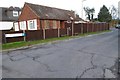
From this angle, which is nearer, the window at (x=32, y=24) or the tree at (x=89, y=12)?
the window at (x=32, y=24)

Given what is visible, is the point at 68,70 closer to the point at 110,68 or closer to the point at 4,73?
the point at 110,68

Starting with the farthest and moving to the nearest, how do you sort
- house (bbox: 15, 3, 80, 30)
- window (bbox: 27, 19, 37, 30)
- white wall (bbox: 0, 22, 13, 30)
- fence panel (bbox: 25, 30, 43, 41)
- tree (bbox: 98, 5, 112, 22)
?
1. tree (bbox: 98, 5, 112, 22)
2. white wall (bbox: 0, 22, 13, 30)
3. window (bbox: 27, 19, 37, 30)
4. house (bbox: 15, 3, 80, 30)
5. fence panel (bbox: 25, 30, 43, 41)

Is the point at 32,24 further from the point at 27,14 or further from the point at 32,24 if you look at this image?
the point at 27,14

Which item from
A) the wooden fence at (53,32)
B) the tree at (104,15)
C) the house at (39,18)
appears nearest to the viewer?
the wooden fence at (53,32)

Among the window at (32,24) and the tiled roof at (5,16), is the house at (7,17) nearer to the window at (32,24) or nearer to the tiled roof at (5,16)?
the tiled roof at (5,16)

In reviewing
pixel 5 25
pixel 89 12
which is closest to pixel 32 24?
pixel 5 25

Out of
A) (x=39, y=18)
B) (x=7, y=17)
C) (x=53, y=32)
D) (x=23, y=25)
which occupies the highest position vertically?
(x=7, y=17)

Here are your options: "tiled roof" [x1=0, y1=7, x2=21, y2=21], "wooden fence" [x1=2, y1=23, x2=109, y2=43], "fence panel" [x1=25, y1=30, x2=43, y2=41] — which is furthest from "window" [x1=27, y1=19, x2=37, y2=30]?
"tiled roof" [x1=0, y1=7, x2=21, y2=21]

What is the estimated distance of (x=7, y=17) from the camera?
4134 centimetres

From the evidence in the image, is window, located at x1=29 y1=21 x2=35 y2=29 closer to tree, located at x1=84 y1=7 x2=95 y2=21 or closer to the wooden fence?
the wooden fence

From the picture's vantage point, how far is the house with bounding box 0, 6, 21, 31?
131 ft

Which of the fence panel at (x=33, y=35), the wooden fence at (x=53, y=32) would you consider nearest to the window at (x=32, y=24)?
the wooden fence at (x=53, y=32)

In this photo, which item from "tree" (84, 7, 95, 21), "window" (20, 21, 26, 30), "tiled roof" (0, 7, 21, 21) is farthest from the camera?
"tree" (84, 7, 95, 21)

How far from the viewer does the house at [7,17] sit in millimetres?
39844
